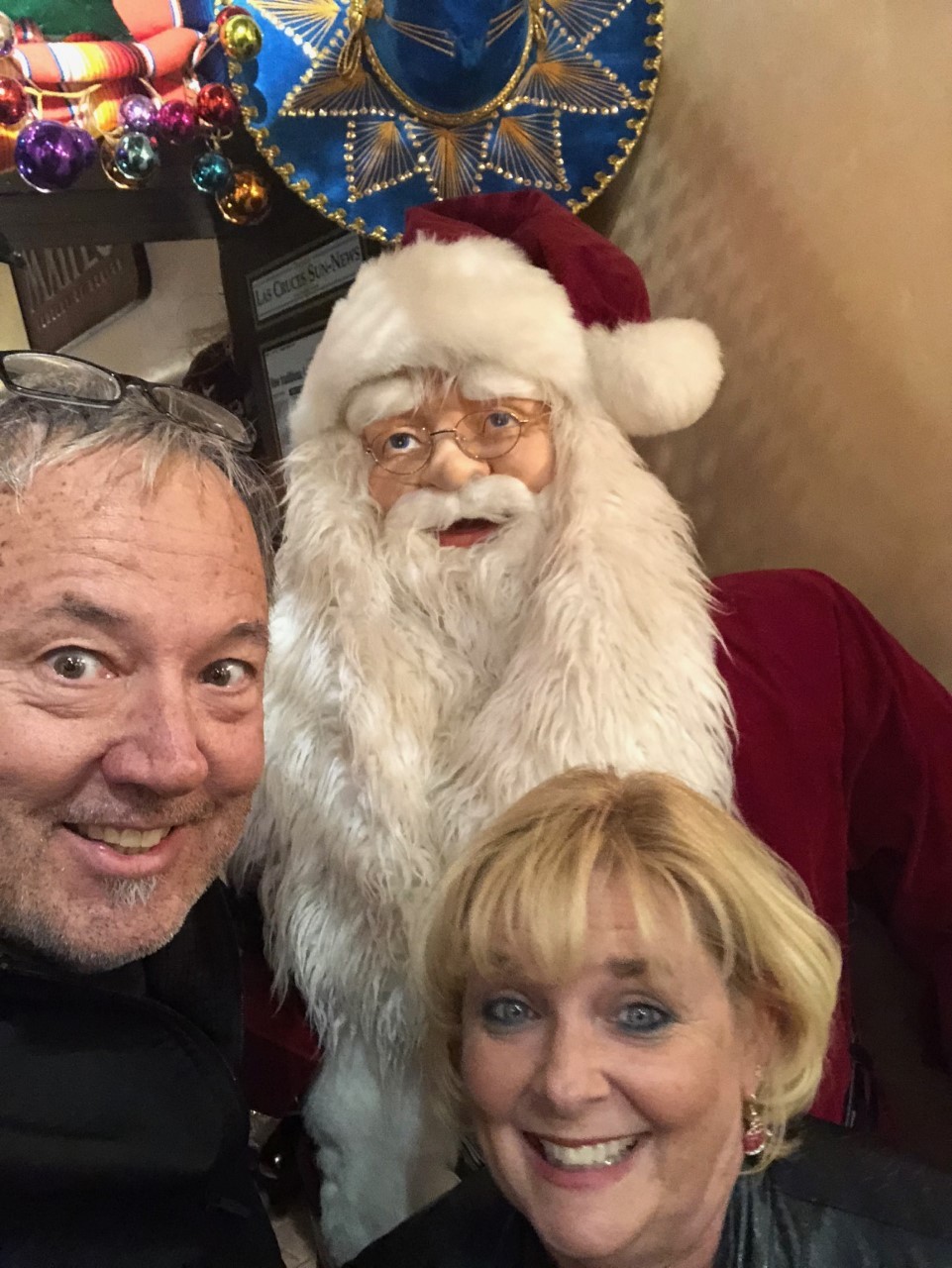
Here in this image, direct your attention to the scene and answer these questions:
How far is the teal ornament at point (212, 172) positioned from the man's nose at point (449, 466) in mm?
794

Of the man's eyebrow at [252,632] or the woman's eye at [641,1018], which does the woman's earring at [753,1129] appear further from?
the man's eyebrow at [252,632]

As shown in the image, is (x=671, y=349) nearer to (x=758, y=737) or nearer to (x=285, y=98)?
(x=758, y=737)

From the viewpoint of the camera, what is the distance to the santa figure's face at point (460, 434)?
1062 millimetres

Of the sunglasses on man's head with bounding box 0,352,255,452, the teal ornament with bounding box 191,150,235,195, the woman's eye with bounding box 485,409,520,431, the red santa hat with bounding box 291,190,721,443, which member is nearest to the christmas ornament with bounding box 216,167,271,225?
the teal ornament with bounding box 191,150,235,195

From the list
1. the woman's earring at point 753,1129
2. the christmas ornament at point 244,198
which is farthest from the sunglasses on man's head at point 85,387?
the christmas ornament at point 244,198

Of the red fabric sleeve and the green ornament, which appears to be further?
the green ornament

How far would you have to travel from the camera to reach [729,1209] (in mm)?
714

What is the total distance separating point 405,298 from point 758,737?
66 centimetres

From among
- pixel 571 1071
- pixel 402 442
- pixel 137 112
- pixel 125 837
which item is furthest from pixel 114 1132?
pixel 137 112

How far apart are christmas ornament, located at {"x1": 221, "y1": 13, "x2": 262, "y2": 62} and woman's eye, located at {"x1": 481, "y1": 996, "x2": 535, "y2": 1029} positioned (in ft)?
4.37

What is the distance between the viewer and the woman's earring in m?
0.71

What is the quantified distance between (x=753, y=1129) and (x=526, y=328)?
2.78ft

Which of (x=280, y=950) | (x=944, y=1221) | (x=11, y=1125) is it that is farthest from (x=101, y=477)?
(x=944, y=1221)

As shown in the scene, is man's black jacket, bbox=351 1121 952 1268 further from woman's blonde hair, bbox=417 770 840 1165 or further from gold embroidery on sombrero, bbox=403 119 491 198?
gold embroidery on sombrero, bbox=403 119 491 198
